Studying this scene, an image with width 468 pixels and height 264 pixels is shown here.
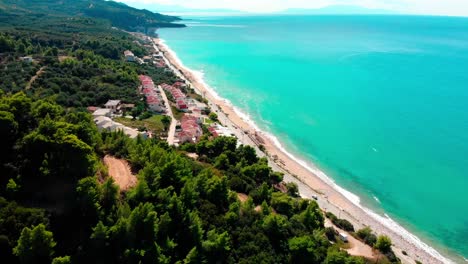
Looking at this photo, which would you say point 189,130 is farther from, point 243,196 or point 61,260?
point 61,260

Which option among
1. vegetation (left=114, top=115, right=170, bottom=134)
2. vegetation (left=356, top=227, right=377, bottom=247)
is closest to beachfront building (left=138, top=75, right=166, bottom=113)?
vegetation (left=114, top=115, right=170, bottom=134)

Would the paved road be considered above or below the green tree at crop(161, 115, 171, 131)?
below

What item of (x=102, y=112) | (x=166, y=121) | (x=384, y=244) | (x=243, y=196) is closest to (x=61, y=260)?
(x=243, y=196)

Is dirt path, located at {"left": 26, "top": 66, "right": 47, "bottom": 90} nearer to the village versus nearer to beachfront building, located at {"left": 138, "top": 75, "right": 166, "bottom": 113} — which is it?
the village

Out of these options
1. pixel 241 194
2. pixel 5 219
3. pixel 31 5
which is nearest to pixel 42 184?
pixel 5 219

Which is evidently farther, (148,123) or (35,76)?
(35,76)

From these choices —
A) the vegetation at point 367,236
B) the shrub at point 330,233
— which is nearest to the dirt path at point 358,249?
the vegetation at point 367,236

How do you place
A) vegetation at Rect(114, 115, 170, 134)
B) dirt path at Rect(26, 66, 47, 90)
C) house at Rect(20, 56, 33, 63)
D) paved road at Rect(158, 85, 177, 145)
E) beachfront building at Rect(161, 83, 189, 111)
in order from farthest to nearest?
beachfront building at Rect(161, 83, 189, 111) → house at Rect(20, 56, 33, 63) → dirt path at Rect(26, 66, 47, 90) → vegetation at Rect(114, 115, 170, 134) → paved road at Rect(158, 85, 177, 145)

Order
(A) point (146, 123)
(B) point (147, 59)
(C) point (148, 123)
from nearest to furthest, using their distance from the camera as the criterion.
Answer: (A) point (146, 123) → (C) point (148, 123) → (B) point (147, 59)
